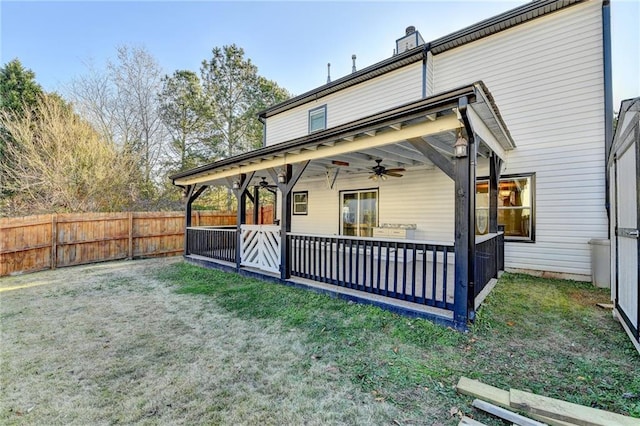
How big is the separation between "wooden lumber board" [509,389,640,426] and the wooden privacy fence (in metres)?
10.1

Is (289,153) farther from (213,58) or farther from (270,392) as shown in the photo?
(213,58)

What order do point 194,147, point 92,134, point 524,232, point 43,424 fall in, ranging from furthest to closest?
point 194,147 < point 92,134 < point 524,232 < point 43,424

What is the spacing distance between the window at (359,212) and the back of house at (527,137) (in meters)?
0.21

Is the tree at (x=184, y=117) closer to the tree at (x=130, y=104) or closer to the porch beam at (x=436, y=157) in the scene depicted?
the tree at (x=130, y=104)

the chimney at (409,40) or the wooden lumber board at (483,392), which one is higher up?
the chimney at (409,40)

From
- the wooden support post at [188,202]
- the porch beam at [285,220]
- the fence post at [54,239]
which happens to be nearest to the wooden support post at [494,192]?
the porch beam at [285,220]

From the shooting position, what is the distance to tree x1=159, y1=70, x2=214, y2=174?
15.8 metres

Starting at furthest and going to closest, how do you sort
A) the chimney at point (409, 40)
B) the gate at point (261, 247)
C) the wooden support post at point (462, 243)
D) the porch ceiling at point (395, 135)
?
the chimney at point (409, 40), the gate at point (261, 247), the wooden support post at point (462, 243), the porch ceiling at point (395, 135)

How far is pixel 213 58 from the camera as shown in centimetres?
1677

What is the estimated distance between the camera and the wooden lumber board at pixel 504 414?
1.92m

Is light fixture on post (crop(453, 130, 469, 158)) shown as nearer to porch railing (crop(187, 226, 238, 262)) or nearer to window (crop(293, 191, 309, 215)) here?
porch railing (crop(187, 226, 238, 262))

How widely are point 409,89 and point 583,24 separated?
11.6 ft

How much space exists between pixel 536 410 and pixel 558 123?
6108 mm

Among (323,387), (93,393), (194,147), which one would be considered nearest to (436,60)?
(323,387)
